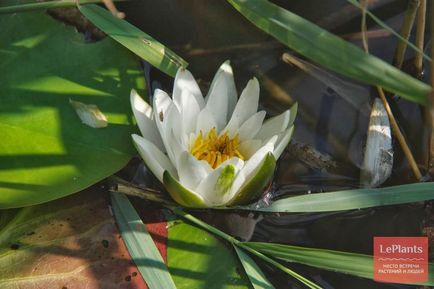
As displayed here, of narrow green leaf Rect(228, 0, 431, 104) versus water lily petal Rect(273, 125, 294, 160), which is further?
water lily petal Rect(273, 125, 294, 160)

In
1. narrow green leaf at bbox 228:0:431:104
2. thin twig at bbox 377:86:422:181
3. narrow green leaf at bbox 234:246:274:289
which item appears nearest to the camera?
narrow green leaf at bbox 228:0:431:104

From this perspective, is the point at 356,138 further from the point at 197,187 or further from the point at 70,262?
the point at 70,262

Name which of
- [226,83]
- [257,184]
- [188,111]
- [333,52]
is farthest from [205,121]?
[333,52]

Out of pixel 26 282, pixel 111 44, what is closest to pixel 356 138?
pixel 111 44

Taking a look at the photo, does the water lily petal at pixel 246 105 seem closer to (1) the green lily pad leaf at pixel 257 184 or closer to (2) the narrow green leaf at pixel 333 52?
(1) the green lily pad leaf at pixel 257 184

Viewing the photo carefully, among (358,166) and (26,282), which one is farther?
(358,166)

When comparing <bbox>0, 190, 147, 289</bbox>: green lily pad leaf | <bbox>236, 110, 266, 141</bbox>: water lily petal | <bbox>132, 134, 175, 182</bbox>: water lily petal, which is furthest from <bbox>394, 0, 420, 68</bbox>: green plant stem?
<bbox>0, 190, 147, 289</bbox>: green lily pad leaf

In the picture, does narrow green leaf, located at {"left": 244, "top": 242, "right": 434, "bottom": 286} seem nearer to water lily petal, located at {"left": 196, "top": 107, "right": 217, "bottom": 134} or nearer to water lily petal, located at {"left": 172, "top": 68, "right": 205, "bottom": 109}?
water lily petal, located at {"left": 196, "top": 107, "right": 217, "bottom": 134}
